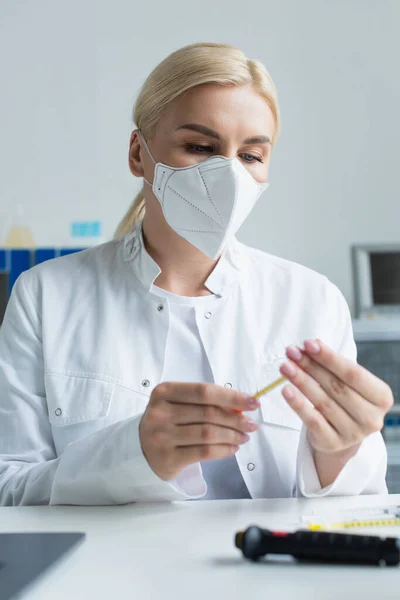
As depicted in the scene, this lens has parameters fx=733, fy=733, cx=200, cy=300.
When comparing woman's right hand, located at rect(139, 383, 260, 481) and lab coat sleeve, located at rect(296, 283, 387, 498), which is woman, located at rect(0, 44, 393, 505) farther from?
woman's right hand, located at rect(139, 383, 260, 481)

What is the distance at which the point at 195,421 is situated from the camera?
0.93 m

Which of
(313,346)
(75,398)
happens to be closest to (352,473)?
(313,346)

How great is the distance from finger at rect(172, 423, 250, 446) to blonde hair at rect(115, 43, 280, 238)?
0.67 metres

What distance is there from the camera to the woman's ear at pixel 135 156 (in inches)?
57.6

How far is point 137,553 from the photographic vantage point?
816 millimetres

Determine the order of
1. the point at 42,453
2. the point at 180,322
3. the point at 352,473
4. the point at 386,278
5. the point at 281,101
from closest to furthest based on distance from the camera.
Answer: the point at 352,473 → the point at 42,453 → the point at 180,322 → the point at 386,278 → the point at 281,101

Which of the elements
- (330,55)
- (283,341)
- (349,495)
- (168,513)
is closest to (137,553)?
(168,513)

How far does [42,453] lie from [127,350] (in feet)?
0.79

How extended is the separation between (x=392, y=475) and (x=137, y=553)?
1957mm

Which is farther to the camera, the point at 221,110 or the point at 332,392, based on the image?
the point at 221,110

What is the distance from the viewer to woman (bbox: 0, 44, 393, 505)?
3.75 ft

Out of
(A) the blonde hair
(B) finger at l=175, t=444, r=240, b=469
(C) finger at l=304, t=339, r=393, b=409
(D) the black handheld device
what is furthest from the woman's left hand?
(A) the blonde hair

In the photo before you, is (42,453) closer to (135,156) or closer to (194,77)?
(135,156)

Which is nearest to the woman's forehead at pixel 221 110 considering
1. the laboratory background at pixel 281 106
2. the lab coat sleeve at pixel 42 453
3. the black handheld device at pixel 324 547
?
the lab coat sleeve at pixel 42 453
